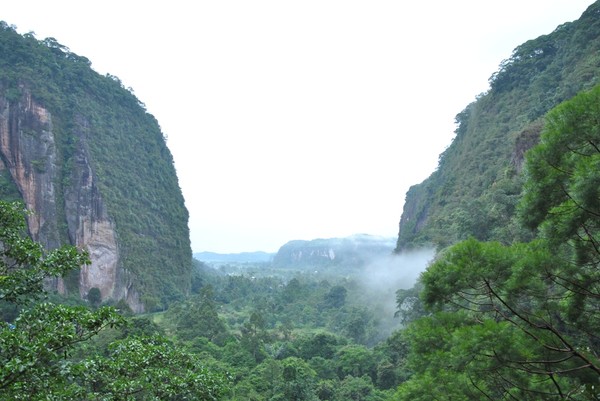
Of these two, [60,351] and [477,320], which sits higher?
[60,351]

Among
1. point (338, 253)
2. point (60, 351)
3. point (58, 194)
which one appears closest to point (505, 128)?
point (60, 351)

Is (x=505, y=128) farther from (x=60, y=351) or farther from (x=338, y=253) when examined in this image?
(x=338, y=253)

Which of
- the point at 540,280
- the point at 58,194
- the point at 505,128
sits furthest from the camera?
the point at 58,194

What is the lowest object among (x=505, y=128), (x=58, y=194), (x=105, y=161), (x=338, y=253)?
(x=338, y=253)

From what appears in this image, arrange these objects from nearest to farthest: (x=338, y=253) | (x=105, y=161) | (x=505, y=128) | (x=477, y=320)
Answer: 1. (x=477, y=320)
2. (x=505, y=128)
3. (x=105, y=161)
4. (x=338, y=253)

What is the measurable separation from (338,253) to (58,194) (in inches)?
3530

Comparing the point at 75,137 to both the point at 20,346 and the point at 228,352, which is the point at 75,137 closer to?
the point at 228,352

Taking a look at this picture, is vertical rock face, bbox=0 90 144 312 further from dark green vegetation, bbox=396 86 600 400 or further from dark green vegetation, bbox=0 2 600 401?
Result: dark green vegetation, bbox=396 86 600 400

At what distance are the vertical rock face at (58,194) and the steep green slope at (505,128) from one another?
Answer: 24.2m

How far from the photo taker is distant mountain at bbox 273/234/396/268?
106938 mm

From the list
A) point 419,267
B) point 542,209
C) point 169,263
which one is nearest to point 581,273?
point 542,209

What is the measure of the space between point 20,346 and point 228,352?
19.5 m

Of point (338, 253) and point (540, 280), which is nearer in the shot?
point (540, 280)

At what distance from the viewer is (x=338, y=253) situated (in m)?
118
